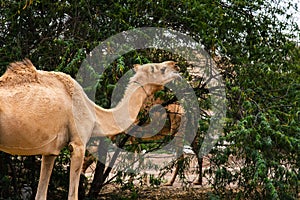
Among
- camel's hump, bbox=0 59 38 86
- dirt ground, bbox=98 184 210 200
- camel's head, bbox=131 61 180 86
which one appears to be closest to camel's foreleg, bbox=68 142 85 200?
camel's hump, bbox=0 59 38 86

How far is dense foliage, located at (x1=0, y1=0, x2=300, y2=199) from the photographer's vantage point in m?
4.48

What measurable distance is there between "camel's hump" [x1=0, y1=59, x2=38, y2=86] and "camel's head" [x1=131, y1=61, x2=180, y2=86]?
0.79 metres

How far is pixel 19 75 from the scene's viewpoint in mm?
3488

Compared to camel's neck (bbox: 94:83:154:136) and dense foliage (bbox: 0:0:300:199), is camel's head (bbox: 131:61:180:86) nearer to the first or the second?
camel's neck (bbox: 94:83:154:136)

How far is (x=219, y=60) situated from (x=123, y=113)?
1.80m

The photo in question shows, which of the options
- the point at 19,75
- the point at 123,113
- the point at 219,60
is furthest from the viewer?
the point at 219,60

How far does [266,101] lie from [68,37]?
2.08 m

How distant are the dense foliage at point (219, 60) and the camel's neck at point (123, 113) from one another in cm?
36

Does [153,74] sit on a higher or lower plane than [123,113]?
higher

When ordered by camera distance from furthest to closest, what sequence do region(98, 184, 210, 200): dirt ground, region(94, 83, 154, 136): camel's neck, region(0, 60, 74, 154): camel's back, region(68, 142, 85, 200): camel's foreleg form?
region(98, 184, 210, 200): dirt ground → region(94, 83, 154, 136): camel's neck → region(68, 142, 85, 200): camel's foreleg → region(0, 60, 74, 154): camel's back

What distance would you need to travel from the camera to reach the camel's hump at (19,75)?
3.45 m

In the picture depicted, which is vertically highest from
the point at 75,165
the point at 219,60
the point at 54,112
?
the point at 219,60

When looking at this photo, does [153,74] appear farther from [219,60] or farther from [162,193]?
[162,193]

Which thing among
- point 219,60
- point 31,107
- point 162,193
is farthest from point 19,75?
point 162,193
